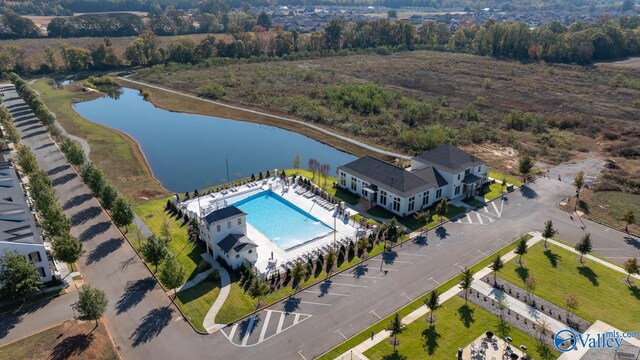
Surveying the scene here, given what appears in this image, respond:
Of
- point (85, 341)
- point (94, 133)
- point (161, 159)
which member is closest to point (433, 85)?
point (161, 159)

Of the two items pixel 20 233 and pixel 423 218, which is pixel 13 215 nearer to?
pixel 20 233

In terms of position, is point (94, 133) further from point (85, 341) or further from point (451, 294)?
point (451, 294)

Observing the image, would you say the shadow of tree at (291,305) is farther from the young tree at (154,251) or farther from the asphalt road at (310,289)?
the young tree at (154,251)

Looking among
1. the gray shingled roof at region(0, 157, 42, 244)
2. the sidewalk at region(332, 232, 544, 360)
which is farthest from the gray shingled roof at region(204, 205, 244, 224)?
A: the sidewalk at region(332, 232, 544, 360)

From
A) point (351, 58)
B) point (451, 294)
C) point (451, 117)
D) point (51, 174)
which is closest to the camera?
point (451, 294)

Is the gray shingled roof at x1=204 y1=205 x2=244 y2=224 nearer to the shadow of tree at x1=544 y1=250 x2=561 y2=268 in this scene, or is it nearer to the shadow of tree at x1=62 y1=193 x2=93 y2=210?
the shadow of tree at x1=62 y1=193 x2=93 y2=210

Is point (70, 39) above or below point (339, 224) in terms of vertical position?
above

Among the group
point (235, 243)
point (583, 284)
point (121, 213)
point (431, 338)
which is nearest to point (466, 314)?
point (431, 338)

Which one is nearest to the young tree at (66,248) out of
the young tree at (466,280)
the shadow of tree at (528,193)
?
the young tree at (466,280)
